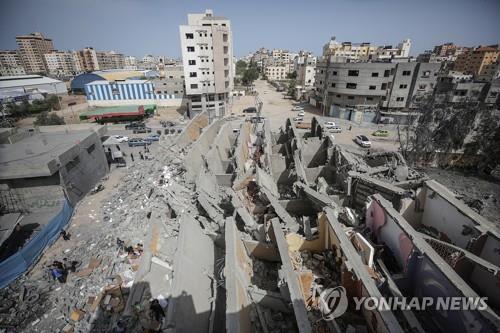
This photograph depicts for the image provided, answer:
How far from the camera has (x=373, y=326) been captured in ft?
16.1

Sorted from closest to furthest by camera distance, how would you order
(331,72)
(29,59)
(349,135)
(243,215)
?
(243,215) → (349,135) → (331,72) → (29,59)

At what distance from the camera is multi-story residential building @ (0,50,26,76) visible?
69438 mm

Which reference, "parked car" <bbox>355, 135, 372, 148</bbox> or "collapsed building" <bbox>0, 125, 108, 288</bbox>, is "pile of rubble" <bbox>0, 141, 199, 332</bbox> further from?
"parked car" <bbox>355, 135, 372, 148</bbox>

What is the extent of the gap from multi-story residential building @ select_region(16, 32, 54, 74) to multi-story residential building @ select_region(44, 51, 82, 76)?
2.37 metres

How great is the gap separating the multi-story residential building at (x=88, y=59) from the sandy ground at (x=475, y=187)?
11340 cm

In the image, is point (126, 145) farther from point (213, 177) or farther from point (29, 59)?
point (29, 59)

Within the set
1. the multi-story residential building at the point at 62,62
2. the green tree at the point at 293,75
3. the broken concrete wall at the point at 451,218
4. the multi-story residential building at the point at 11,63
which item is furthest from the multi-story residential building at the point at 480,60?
the multi-story residential building at the point at 11,63

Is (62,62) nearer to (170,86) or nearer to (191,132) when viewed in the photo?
(170,86)

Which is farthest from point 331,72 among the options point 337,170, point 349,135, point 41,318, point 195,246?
point 41,318

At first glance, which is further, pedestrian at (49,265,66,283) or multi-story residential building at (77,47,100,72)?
multi-story residential building at (77,47,100,72)

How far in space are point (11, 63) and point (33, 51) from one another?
403 inches

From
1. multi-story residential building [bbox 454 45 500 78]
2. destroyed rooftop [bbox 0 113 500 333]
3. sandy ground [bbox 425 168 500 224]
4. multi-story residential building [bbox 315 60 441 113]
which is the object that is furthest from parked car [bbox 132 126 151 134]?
multi-story residential building [bbox 454 45 500 78]

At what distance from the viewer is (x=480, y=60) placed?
53.7 m

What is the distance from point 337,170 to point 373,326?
789 centimetres
